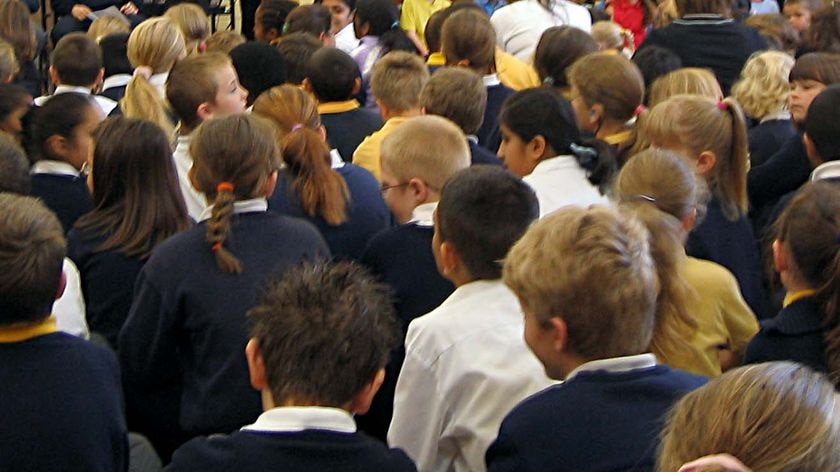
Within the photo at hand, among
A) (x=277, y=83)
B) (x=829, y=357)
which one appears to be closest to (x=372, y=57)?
(x=277, y=83)

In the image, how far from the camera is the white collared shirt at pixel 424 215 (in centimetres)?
304

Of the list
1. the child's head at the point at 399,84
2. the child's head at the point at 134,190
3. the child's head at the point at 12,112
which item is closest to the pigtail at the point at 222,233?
the child's head at the point at 134,190

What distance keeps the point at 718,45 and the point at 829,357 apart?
3.17 meters

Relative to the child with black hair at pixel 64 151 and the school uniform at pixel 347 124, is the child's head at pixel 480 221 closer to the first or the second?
the child with black hair at pixel 64 151

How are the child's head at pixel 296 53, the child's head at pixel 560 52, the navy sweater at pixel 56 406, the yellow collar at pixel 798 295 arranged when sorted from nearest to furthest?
the navy sweater at pixel 56 406 → the yellow collar at pixel 798 295 → the child's head at pixel 560 52 → the child's head at pixel 296 53

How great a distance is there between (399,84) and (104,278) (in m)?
1.69

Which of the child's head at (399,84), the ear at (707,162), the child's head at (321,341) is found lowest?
the child's head at (399,84)

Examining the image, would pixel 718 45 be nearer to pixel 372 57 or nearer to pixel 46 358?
pixel 372 57

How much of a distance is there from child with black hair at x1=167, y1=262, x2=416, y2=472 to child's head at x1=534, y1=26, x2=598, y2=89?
3075mm

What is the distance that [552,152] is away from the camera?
3646 mm

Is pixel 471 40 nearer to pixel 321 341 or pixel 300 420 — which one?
pixel 321 341

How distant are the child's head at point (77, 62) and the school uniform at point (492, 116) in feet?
5.50

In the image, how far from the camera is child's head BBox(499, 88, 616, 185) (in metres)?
3.56

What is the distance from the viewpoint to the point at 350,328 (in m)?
1.90
